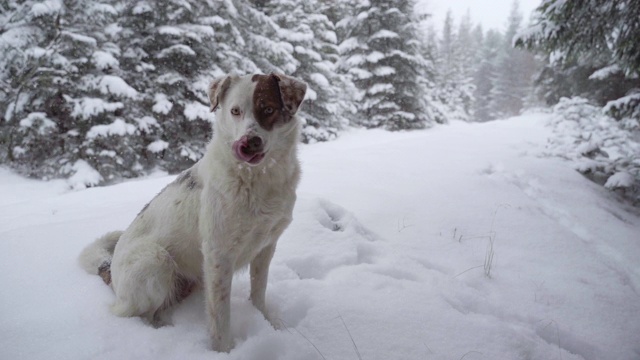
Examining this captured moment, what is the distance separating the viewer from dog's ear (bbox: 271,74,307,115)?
2.10 metres

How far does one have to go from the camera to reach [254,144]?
181cm

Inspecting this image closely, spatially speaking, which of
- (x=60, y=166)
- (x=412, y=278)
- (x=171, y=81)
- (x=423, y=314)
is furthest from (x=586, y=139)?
(x=60, y=166)

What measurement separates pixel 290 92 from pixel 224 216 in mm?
895

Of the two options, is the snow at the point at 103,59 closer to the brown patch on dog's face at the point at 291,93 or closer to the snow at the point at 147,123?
the snow at the point at 147,123

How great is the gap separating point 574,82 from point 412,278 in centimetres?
1230

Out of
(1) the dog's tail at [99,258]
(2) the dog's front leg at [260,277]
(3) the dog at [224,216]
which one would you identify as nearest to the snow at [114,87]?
(1) the dog's tail at [99,258]

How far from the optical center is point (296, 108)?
2.13 m

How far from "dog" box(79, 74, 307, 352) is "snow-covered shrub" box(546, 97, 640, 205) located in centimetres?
522

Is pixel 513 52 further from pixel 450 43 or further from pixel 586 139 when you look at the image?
pixel 586 139

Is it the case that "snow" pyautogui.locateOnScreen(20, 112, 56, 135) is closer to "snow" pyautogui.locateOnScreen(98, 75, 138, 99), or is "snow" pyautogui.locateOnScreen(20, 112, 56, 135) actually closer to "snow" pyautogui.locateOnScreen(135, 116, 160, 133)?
"snow" pyautogui.locateOnScreen(98, 75, 138, 99)

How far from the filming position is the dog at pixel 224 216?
1932 mm

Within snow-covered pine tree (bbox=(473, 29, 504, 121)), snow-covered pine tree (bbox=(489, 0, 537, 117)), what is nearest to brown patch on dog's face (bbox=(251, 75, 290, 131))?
snow-covered pine tree (bbox=(489, 0, 537, 117))

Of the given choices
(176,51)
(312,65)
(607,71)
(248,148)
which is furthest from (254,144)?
(312,65)

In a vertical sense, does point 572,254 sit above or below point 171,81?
below
